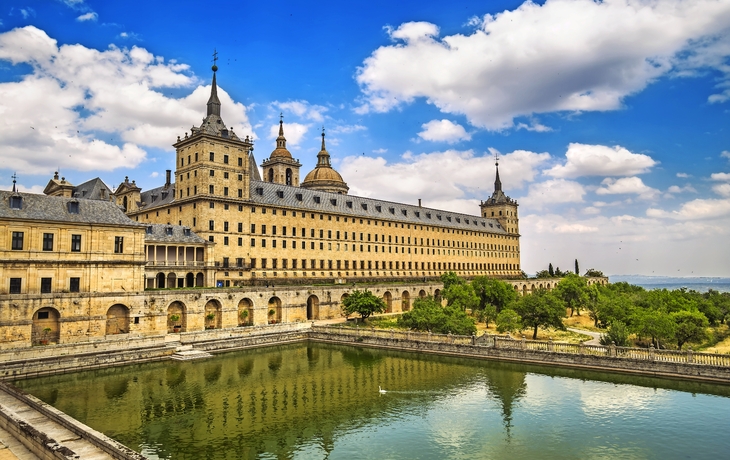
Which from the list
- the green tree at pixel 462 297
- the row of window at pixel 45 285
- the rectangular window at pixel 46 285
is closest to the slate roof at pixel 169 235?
the row of window at pixel 45 285

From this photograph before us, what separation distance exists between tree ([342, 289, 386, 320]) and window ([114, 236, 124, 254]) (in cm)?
2467

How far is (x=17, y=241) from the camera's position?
39.4 meters

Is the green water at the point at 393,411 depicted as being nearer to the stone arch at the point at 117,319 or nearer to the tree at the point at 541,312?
the stone arch at the point at 117,319

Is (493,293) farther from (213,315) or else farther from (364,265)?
(213,315)

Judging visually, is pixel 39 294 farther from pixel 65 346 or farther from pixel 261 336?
pixel 261 336

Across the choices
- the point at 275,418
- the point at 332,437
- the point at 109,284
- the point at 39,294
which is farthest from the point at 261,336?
the point at 332,437

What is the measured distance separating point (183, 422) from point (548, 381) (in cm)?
2251

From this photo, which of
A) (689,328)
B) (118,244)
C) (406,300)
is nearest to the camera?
(689,328)

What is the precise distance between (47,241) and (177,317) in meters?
12.9

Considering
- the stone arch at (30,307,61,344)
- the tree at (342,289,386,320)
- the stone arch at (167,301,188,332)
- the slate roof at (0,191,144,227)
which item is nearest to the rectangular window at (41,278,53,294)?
the stone arch at (30,307,61,344)

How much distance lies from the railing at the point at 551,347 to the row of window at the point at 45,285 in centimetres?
2286

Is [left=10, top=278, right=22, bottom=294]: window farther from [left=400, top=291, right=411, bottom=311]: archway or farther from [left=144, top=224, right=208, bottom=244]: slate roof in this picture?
[left=400, top=291, right=411, bottom=311]: archway

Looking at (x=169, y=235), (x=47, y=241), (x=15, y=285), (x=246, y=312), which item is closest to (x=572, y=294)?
(x=246, y=312)

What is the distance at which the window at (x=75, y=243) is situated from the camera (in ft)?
138
